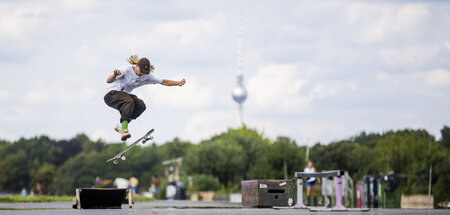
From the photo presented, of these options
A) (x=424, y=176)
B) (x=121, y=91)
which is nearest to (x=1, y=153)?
(x=424, y=176)

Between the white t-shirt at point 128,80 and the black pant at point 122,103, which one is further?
the black pant at point 122,103

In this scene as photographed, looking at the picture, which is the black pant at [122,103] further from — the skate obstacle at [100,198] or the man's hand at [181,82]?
the skate obstacle at [100,198]

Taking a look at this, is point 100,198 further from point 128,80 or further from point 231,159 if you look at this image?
point 231,159

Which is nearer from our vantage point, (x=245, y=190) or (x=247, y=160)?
(x=245, y=190)

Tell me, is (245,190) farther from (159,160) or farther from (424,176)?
(159,160)

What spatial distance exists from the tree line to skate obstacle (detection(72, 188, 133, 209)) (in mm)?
20324

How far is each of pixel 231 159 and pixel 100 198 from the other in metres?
60.7

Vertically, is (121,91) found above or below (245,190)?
above

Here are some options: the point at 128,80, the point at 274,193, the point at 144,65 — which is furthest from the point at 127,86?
the point at 274,193

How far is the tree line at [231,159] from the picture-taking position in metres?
40.5

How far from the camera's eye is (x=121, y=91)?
19.2 m

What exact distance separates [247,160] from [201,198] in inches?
1028

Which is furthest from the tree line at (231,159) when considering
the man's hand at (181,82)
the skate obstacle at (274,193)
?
the man's hand at (181,82)

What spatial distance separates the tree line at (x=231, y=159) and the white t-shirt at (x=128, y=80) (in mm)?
22197
